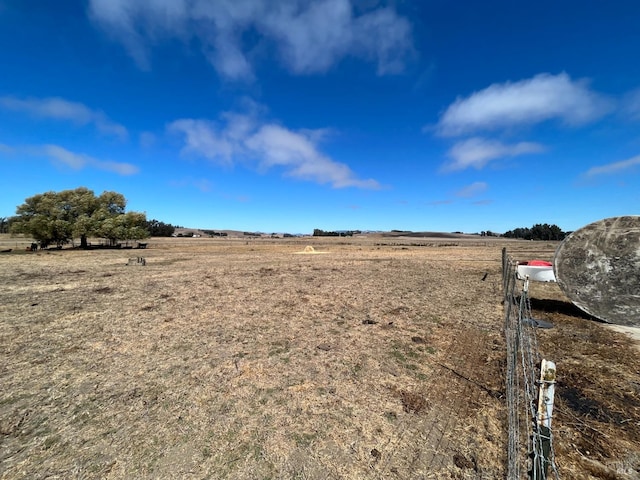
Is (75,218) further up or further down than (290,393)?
further up

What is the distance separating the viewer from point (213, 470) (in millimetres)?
3553

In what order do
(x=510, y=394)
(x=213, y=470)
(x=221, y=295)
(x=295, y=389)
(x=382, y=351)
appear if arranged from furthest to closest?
(x=221, y=295) → (x=382, y=351) → (x=295, y=389) → (x=510, y=394) → (x=213, y=470)

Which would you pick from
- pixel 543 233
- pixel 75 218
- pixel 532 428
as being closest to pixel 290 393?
pixel 532 428

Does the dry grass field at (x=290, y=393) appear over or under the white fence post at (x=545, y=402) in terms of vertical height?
under

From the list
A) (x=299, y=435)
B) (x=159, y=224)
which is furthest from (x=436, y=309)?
(x=159, y=224)

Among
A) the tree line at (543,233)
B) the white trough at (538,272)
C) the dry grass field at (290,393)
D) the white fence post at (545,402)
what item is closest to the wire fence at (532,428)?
the white fence post at (545,402)

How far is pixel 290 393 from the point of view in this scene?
5.26 m

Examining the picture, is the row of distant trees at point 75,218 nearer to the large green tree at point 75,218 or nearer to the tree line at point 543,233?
the large green tree at point 75,218

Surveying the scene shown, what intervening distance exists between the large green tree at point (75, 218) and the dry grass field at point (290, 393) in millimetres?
35868

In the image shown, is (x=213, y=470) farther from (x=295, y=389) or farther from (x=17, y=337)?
(x=17, y=337)

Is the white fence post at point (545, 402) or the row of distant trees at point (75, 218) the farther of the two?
the row of distant trees at point (75, 218)

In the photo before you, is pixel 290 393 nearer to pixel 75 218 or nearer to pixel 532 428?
pixel 532 428

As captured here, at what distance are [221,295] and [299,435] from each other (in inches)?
383

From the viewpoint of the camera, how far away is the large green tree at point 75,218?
37.6m
